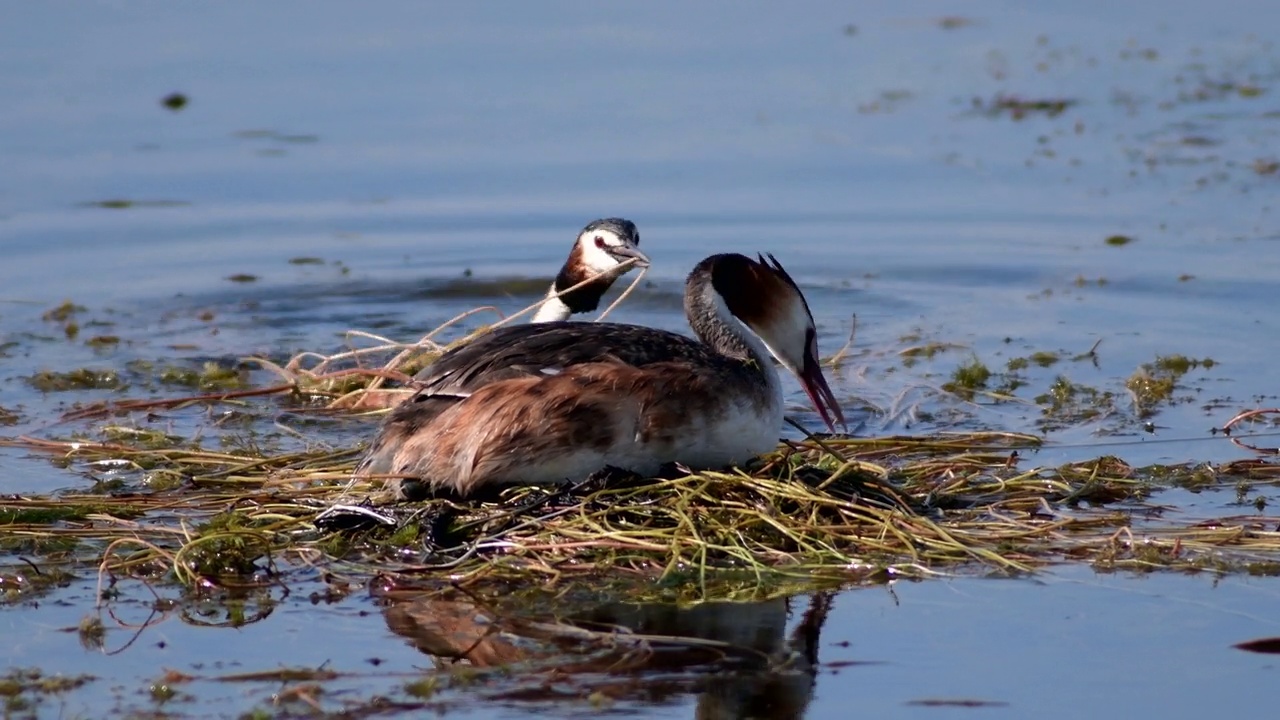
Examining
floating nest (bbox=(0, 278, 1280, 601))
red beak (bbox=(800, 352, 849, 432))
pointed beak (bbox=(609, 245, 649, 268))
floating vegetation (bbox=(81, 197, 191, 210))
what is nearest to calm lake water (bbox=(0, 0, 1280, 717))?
floating vegetation (bbox=(81, 197, 191, 210))

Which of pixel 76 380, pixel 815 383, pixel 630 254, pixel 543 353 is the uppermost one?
pixel 543 353

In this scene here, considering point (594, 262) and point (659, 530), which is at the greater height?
point (594, 262)

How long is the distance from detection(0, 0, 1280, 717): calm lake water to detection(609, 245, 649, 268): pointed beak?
1.12 metres

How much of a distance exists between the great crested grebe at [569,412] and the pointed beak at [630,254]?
2.02 metres

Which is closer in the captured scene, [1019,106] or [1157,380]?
[1157,380]

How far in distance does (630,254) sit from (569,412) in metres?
2.65

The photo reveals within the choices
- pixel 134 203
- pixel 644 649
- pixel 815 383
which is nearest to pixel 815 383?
pixel 815 383

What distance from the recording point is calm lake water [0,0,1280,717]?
17.1 feet

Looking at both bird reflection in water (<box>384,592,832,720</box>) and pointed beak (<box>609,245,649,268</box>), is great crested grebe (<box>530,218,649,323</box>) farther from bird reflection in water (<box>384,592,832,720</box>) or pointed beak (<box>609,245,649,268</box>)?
bird reflection in water (<box>384,592,832,720</box>)

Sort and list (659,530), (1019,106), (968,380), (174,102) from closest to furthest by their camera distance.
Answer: (659,530) → (968,380) → (1019,106) → (174,102)

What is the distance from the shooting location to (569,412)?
236 inches

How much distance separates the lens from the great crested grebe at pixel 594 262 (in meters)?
8.59

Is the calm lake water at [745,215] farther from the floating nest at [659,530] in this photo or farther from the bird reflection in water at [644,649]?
the floating nest at [659,530]

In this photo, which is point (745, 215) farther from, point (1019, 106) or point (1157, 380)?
point (1157, 380)
